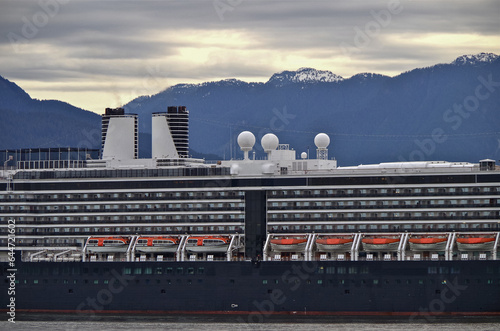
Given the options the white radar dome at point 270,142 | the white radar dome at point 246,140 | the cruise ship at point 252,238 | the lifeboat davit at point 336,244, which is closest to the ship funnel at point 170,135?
the cruise ship at point 252,238

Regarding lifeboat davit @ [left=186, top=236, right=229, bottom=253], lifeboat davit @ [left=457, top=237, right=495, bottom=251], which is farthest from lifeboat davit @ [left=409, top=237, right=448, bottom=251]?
lifeboat davit @ [left=186, top=236, right=229, bottom=253]

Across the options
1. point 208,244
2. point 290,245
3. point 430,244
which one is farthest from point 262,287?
point 430,244

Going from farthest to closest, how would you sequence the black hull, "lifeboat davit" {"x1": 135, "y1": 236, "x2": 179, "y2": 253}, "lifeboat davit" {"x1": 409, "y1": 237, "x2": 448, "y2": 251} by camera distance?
→ "lifeboat davit" {"x1": 135, "y1": 236, "x2": 179, "y2": 253}, "lifeboat davit" {"x1": 409, "y1": 237, "x2": 448, "y2": 251}, the black hull

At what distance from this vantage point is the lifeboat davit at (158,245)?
288 feet

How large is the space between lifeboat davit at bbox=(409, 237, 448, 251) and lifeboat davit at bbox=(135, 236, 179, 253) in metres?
18.9

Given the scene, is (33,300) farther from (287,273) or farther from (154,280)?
(287,273)

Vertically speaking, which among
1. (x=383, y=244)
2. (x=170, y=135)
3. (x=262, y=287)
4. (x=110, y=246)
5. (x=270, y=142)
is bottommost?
(x=262, y=287)

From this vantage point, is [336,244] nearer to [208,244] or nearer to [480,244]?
[208,244]

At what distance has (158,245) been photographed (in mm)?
87875

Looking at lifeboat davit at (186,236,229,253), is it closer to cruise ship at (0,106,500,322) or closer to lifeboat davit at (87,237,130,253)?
cruise ship at (0,106,500,322)

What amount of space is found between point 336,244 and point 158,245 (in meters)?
14.3

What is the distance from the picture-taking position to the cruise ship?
8244cm

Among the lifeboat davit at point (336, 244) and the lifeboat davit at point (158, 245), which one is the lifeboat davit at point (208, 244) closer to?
the lifeboat davit at point (158, 245)

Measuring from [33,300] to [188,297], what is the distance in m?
12.8
